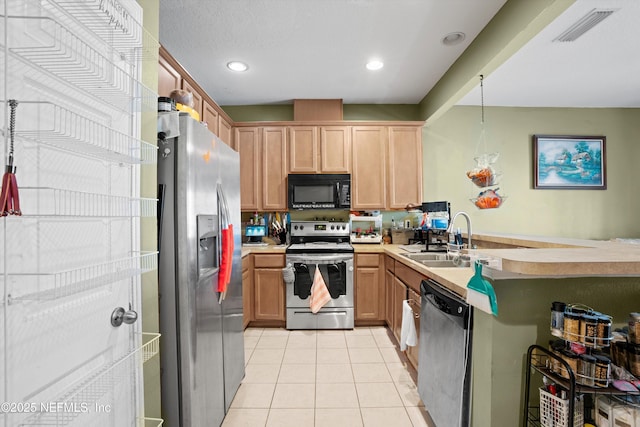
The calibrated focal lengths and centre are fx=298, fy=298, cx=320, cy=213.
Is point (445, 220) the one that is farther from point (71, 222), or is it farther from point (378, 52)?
point (71, 222)

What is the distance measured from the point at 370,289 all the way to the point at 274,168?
1.88 meters

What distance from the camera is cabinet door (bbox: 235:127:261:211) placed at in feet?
12.3

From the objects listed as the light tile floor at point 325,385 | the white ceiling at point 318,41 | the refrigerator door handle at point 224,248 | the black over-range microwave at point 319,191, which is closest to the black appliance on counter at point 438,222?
the black over-range microwave at point 319,191

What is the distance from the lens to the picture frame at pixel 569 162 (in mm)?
4004

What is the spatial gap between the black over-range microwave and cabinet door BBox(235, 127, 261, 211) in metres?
0.45

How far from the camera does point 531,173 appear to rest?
4.02 meters

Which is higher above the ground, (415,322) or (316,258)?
(316,258)

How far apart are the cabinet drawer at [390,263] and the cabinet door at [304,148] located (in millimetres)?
1395

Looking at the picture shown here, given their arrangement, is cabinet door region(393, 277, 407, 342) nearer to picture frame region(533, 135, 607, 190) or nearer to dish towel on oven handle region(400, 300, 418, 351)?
dish towel on oven handle region(400, 300, 418, 351)

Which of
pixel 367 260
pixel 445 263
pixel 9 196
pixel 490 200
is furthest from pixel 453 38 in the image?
pixel 9 196

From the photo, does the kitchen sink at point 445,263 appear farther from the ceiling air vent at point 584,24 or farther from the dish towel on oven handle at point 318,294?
the ceiling air vent at point 584,24

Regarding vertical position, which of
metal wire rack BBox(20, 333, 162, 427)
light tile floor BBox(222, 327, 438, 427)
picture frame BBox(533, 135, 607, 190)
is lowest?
light tile floor BBox(222, 327, 438, 427)

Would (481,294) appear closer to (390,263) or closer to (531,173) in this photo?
(390,263)

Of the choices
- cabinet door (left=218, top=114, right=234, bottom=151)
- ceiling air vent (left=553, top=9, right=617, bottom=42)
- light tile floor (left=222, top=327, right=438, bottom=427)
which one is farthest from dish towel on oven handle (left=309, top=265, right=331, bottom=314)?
ceiling air vent (left=553, top=9, right=617, bottom=42)
